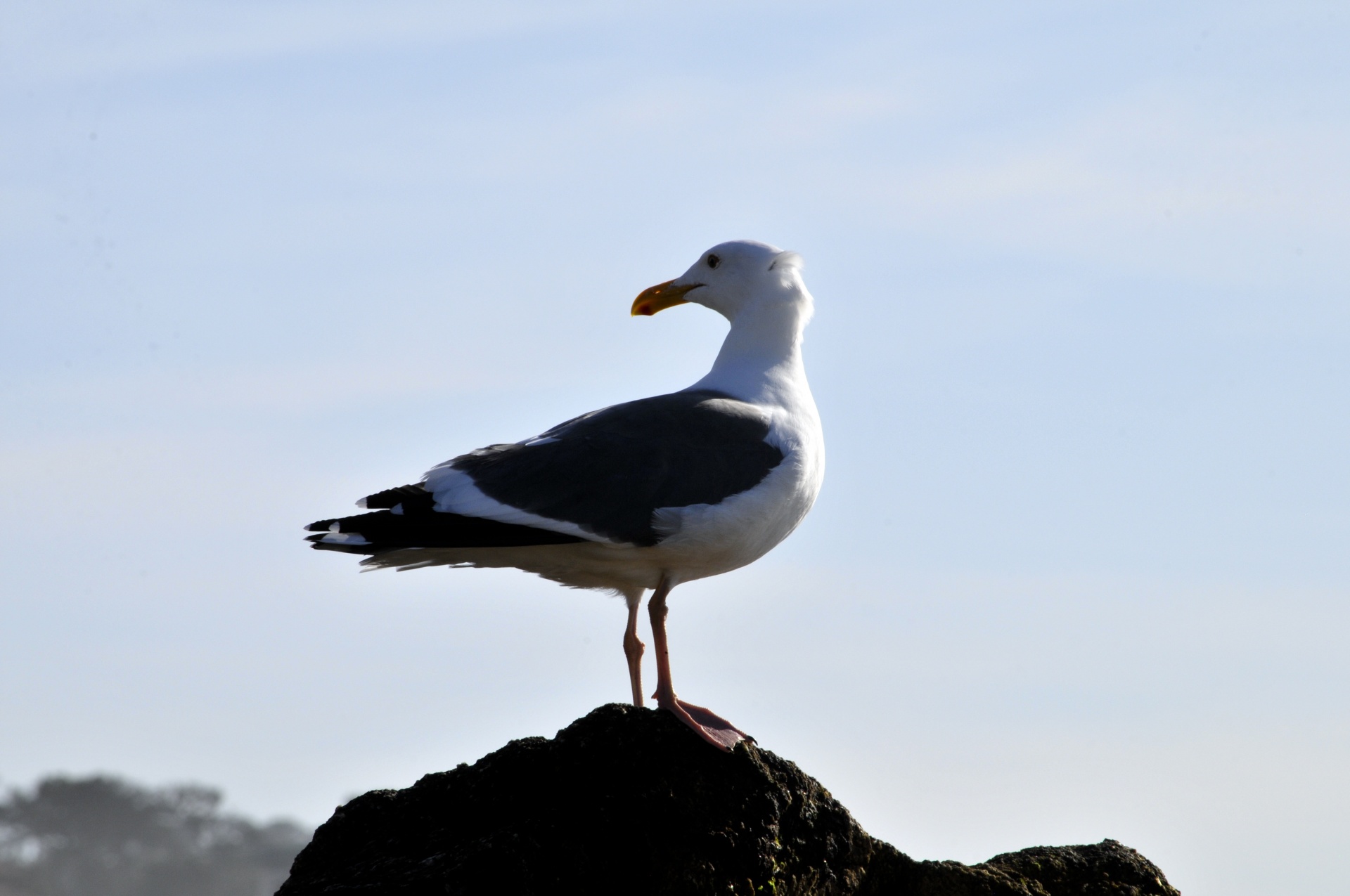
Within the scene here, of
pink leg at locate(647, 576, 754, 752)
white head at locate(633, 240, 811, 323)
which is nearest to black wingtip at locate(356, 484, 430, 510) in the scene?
pink leg at locate(647, 576, 754, 752)

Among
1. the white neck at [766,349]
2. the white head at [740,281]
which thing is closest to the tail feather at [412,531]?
the white neck at [766,349]

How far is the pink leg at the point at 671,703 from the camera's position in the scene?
7.38 metres

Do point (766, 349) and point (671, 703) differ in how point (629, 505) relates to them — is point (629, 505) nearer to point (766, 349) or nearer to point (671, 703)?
point (671, 703)

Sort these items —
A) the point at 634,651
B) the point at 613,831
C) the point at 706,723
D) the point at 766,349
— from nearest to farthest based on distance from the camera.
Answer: the point at 613,831 → the point at 706,723 → the point at 634,651 → the point at 766,349

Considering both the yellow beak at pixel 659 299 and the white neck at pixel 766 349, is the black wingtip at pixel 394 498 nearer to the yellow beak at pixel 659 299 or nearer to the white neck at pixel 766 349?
the white neck at pixel 766 349

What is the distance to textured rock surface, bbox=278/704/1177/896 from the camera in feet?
22.0

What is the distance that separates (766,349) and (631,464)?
1836mm

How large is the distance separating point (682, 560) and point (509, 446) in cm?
110

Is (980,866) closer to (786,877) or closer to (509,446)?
(786,877)

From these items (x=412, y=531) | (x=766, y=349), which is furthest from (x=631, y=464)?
(x=766, y=349)

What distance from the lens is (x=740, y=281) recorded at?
10.2 m

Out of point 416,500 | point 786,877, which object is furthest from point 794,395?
point 786,877

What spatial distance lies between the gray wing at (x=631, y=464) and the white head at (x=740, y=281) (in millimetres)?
1404

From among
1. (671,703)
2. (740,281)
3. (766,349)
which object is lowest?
(671,703)
